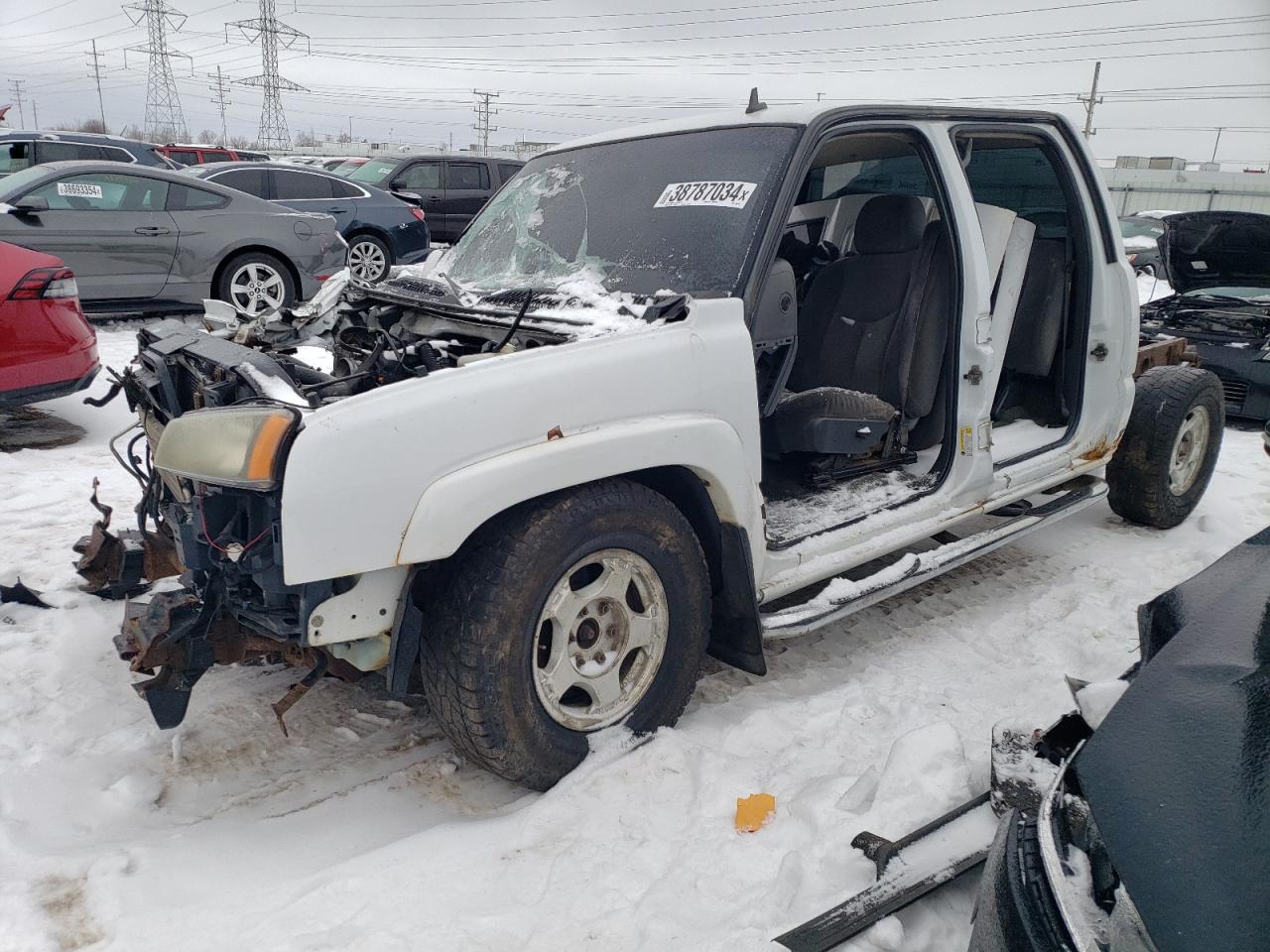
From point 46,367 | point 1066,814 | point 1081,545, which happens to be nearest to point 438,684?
point 1066,814

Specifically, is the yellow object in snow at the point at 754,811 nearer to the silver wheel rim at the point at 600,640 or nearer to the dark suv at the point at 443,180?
the silver wheel rim at the point at 600,640

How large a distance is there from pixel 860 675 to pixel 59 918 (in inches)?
98.6

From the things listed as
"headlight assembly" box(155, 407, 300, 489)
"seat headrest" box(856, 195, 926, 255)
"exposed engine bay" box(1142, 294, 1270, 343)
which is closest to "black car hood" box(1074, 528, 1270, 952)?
"headlight assembly" box(155, 407, 300, 489)

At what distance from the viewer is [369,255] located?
40.0 ft

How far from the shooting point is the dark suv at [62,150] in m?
12.2

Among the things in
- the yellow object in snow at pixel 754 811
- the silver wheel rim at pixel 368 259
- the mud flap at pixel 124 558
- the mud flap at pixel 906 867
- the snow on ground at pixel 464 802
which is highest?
the silver wheel rim at pixel 368 259

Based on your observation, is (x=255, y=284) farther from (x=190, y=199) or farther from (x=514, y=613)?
(x=514, y=613)

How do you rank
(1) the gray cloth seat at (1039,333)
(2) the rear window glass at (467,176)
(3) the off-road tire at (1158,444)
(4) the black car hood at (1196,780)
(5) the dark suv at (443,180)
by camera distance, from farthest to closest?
(2) the rear window glass at (467,176)
(5) the dark suv at (443,180)
(3) the off-road tire at (1158,444)
(1) the gray cloth seat at (1039,333)
(4) the black car hood at (1196,780)

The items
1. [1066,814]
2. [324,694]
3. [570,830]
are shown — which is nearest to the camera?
[1066,814]

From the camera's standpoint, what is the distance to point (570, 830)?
2.48 m

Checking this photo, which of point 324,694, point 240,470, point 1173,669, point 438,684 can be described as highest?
point 240,470

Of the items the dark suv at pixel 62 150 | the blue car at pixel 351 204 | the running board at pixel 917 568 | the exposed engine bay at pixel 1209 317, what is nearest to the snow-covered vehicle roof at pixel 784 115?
the running board at pixel 917 568

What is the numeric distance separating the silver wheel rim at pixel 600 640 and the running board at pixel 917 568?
0.42 meters

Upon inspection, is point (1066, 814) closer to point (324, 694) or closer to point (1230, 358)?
point (324, 694)
